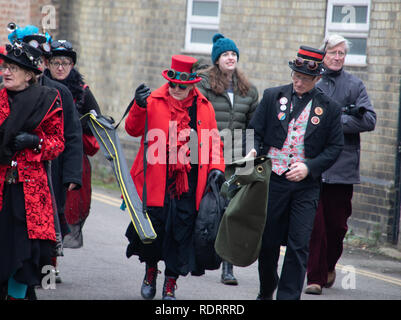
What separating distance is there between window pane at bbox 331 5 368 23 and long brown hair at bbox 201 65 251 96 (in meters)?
4.03

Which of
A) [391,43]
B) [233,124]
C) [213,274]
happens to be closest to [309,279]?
[213,274]

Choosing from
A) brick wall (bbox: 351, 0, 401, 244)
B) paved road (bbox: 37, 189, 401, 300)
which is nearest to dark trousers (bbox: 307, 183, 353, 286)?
paved road (bbox: 37, 189, 401, 300)

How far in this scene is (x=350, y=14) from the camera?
1162 centimetres

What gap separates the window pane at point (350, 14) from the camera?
37.6ft

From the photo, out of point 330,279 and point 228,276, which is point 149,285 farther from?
point 330,279

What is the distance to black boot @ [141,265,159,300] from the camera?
23.2 feet

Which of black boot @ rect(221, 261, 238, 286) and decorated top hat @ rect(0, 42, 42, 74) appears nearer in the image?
decorated top hat @ rect(0, 42, 42, 74)

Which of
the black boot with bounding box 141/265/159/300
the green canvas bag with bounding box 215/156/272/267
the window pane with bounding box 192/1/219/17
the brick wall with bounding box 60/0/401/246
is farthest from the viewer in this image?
the window pane with bounding box 192/1/219/17

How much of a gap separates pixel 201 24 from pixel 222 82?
650 cm

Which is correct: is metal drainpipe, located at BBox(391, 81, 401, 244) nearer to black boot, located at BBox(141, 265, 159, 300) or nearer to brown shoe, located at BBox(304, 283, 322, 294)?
brown shoe, located at BBox(304, 283, 322, 294)

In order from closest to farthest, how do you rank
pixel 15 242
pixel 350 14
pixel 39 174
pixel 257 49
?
pixel 15 242 < pixel 39 174 < pixel 350 14 < pixel 257 49

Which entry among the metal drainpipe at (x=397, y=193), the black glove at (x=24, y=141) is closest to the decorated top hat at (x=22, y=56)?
the black glove at (x=24, y=141)

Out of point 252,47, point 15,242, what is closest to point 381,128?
point 252,47

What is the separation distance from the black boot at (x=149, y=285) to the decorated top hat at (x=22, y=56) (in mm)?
2151
